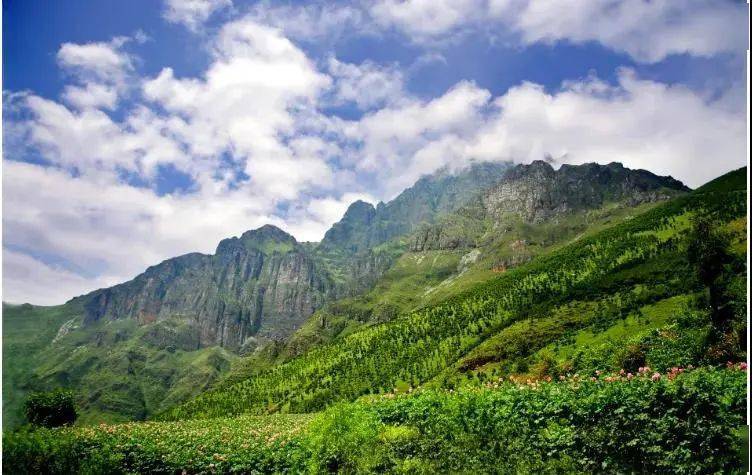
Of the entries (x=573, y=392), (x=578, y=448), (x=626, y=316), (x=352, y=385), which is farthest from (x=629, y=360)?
(x=352, y=385)

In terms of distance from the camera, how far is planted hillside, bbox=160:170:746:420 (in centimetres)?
9262

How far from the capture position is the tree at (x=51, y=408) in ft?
116

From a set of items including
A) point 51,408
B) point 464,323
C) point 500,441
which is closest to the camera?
point 500,441

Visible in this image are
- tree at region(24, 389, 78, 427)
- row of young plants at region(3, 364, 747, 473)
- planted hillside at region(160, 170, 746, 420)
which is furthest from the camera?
planted hillside at region(160, 170, 746, 420)

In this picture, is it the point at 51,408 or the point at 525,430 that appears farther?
the point at 51,408

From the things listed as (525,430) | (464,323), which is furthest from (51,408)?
(464,323)

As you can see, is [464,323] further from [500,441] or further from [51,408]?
[500,441]

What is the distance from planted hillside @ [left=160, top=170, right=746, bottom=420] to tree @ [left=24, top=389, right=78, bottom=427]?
56.0 meters

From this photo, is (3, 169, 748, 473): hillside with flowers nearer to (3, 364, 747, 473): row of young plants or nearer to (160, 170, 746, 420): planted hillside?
(3, 364, 747, 473): row of young plants

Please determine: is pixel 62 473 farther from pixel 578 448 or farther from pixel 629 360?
pixel 629 360

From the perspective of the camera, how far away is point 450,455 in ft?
33.4

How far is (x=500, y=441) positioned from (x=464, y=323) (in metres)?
111

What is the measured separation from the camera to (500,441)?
10.6 m

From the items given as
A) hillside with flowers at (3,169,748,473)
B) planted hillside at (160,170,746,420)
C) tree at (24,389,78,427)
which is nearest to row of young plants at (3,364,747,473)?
hillside with flowers at (3,169,748,473)
